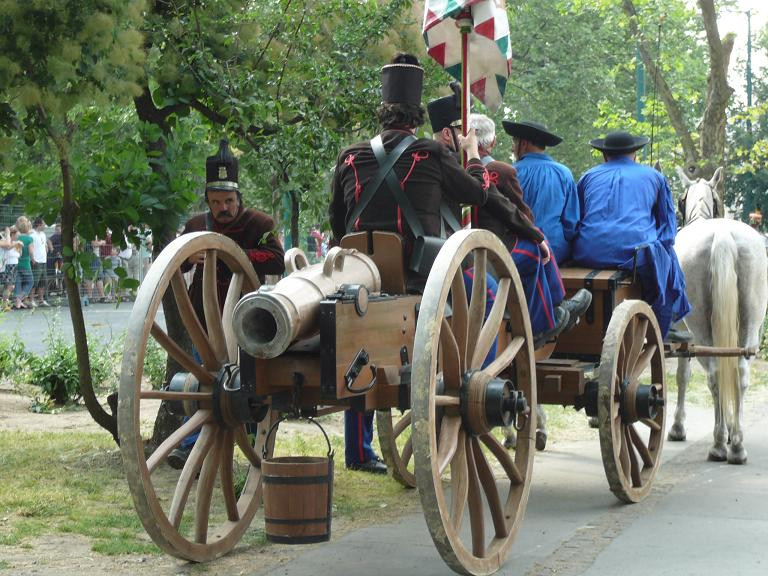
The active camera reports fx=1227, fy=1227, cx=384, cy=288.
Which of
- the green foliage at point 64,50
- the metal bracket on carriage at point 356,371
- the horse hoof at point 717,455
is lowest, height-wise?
the horse hoof at point 717,455

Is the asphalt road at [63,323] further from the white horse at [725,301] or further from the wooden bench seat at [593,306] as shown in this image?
the wooden bench seat at [593,306]

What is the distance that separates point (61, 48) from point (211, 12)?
1690 mm

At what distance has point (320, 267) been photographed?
5301 millimetres

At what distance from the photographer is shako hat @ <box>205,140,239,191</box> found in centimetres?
705

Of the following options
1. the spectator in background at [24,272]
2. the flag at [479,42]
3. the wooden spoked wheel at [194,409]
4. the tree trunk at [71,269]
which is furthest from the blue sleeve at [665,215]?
the spectator in background at [24,272]

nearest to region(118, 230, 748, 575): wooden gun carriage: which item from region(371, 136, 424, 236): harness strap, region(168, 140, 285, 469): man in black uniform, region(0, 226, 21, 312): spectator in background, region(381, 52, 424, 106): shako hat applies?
region(371, 136, 424, 236): harness strap

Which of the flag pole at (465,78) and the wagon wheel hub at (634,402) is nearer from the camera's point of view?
the flag pole at (465,78)

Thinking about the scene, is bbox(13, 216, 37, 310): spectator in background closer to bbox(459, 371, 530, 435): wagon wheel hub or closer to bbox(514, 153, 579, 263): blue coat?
bbox(514, 153, 579, 263): blue coat

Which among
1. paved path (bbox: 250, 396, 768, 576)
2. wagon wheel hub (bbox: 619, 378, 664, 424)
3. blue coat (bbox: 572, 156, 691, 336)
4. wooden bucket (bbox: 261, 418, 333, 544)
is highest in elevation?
blue coat (bbox: 572, 156, 691, 336)

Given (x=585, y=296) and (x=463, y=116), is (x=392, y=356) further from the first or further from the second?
(x=585, y=296)

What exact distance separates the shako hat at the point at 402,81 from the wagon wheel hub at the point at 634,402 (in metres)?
2.21

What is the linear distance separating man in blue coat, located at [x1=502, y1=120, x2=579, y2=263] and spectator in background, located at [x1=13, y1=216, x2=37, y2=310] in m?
14.2

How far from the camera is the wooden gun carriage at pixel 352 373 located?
491 cm

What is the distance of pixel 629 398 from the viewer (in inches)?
277
